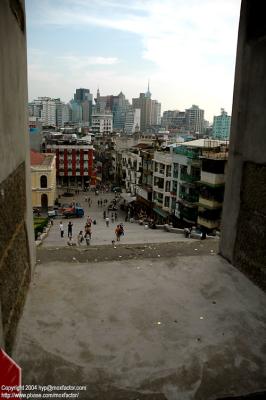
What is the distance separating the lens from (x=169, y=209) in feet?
124

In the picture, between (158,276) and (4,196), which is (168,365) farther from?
(4,196)

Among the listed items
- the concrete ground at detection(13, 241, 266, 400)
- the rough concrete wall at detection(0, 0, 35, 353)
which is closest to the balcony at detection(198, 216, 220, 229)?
the concrete ground at detection(13, 241, 266, 400)

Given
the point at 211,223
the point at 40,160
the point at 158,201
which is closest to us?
the point at 211,223

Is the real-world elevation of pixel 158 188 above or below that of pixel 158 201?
above

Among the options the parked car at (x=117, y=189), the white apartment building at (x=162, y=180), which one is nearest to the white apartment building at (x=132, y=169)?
the parked car at (x=117, y=189)

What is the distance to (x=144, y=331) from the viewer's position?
14.3 feet

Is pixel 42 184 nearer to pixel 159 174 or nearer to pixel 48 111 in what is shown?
pixel 159 174

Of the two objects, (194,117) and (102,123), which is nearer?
(102,123)

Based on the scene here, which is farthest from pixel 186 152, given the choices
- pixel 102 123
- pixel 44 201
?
pixel 102 123

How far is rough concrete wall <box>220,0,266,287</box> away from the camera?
5816 millimetres

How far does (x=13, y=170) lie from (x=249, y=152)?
13.6 feet

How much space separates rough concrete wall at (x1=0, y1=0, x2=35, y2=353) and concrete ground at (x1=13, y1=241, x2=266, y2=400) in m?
0.41

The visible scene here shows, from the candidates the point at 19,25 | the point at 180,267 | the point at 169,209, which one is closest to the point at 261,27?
the point at 19,25

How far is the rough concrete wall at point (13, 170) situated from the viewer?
3.95 metres
